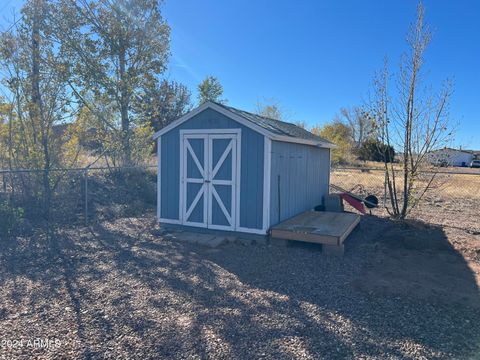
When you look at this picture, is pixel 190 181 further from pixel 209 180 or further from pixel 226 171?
pixel 226 171

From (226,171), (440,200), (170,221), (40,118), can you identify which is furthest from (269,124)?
(440,200)

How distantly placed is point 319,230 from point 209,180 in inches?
89.5

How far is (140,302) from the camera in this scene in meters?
3.81

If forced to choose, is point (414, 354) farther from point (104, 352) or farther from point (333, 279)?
point (104, 352)

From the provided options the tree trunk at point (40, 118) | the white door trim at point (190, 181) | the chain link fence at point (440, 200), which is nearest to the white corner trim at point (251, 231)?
the white door trim at point (190, 181)

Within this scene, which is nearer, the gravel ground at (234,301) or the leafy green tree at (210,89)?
the gravel ground at (234,301)

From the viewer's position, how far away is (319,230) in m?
6.07

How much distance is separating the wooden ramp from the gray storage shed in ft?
0.89

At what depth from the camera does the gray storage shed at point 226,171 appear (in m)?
6.29

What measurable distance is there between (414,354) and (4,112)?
9096mm

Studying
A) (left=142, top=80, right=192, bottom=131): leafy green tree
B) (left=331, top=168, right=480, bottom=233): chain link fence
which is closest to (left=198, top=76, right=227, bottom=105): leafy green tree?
(left=142, top=80, right=192, bottom=131): leafy green tree

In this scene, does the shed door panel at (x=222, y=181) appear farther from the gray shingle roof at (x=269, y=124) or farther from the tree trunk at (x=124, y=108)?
the tree trunk at (x=124, y=108)

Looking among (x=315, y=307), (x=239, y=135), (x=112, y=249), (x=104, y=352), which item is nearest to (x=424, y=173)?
(x=239, y=135)

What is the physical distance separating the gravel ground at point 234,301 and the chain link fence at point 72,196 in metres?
1.84
